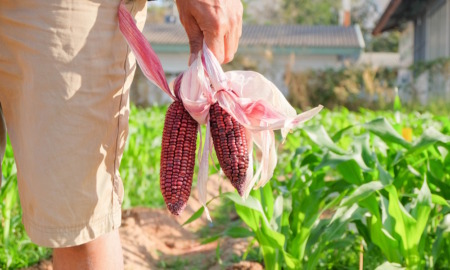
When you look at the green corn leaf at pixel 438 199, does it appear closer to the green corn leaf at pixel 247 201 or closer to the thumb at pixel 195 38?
the green corn leaf at pixel 247 201

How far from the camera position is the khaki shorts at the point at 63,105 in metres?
1.59

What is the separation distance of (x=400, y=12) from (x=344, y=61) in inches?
95.0

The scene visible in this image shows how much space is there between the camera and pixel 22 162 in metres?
1.66

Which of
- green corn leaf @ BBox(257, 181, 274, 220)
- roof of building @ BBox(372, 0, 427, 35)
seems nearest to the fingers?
green corn leaf @ BBox(257, 181, 274, 220)

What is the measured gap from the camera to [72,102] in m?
1.61

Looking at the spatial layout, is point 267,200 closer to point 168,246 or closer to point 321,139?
point 321,139

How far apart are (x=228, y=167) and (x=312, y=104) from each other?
51.3 feet

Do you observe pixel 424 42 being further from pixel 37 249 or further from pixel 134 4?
pixel 134 4

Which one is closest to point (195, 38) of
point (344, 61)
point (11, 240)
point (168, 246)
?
point (11, 240)

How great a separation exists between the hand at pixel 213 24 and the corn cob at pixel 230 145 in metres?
0.17

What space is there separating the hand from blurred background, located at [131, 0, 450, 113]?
1086 centimetres

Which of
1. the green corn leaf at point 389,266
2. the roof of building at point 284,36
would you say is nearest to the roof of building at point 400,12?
the roof of building at point 284,36

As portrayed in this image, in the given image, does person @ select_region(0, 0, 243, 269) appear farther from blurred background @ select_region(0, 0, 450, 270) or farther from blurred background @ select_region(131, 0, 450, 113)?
blurred background @ select_region(131, 0, 450, 113)

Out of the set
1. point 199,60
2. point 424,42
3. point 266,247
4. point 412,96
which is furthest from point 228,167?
point 424,42
